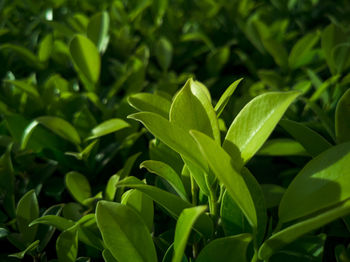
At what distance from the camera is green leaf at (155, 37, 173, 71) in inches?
62.5

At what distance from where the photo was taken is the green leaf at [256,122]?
637 millimetres

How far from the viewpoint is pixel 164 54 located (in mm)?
1599

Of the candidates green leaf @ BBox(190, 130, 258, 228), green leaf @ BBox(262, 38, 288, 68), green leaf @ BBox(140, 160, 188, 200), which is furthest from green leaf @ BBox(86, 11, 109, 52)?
green leaf @ BBox(190, 130, 258, 228)

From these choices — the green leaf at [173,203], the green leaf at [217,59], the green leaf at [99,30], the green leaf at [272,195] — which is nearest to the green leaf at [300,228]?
the green leaf at [173,203]

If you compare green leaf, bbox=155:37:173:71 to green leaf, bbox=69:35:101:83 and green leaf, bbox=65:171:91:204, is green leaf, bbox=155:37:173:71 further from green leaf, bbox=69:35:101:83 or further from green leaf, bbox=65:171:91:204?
green leaf, bbox=65:171:91:204

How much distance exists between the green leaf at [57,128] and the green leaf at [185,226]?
1.66 ft

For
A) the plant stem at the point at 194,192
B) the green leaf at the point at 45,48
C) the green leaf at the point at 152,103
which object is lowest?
the plant stem at the point at 194,192

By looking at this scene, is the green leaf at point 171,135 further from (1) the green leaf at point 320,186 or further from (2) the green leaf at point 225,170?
(1) the green leaf at point 320,186

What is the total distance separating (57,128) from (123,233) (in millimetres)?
454

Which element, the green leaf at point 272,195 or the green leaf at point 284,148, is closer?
the green leaf at point 272,195

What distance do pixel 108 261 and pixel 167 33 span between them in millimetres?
1346

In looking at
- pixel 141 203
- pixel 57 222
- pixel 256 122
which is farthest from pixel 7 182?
pixel 256 122

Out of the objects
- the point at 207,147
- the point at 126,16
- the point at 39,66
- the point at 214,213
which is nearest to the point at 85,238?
the point at 214,213

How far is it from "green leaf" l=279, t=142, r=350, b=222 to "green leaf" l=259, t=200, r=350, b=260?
3 cm
